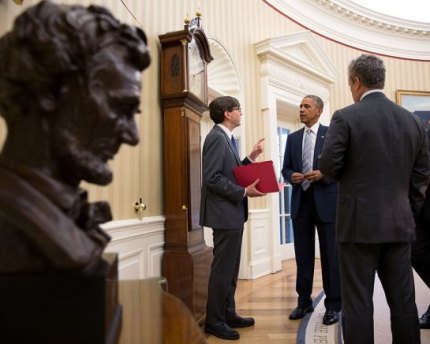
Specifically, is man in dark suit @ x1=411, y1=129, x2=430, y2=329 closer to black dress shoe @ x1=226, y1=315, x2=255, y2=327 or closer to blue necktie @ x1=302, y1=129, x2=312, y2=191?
blue necktie @ x1=302, y1=129, x2=312, y2=191

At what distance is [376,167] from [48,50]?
4.67 feet

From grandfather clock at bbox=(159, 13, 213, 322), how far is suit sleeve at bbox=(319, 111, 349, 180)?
112 centimetres

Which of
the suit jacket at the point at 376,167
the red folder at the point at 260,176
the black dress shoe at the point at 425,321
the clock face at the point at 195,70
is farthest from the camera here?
the clock face at the point at 195,70

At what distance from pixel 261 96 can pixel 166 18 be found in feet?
6.34

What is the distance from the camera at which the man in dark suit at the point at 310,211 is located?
2502 mm

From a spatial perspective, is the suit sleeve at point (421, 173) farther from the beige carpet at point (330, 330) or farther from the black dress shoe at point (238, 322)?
the black dress shoe at point (238, 322)

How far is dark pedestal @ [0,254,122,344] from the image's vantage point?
66cm

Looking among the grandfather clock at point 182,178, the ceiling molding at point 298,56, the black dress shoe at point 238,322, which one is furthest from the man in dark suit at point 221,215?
the ceiling molding at point 298,56

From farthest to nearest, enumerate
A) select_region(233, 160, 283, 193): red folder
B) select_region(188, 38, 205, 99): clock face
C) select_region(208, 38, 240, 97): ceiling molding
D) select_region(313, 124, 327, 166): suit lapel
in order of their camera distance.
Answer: select_region(208, 38, 240, 97): ceiling molding, select_region(188, 38, 205, 99): clock face, select_region(313, 124, 327, 166): suit lapel, select_region(233, 160, 283, 193): red folder

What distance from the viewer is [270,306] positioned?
3.01m

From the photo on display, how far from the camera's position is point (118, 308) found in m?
0.80

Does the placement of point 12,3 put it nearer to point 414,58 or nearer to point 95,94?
point 95,94

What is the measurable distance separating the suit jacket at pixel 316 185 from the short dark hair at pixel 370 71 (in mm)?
831

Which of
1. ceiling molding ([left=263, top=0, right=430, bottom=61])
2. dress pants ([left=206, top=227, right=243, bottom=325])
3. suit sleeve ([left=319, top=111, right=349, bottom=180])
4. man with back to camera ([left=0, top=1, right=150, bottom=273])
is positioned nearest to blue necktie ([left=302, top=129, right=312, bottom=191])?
dress pants ([left=206, top=227, right=243, bottom=325])
